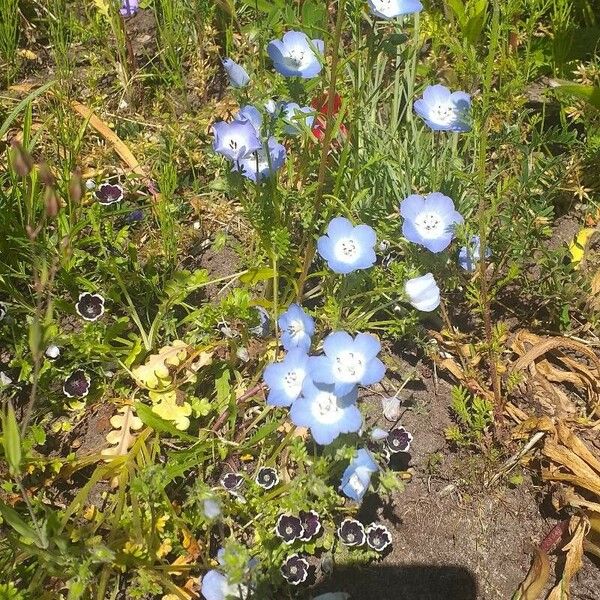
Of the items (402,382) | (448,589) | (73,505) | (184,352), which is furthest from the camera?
(402,382)

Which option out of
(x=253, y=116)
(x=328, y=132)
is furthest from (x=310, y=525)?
(x=253, y=116)

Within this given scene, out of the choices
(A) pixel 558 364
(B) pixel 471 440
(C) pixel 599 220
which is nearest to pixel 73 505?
(B) pixel 471 440

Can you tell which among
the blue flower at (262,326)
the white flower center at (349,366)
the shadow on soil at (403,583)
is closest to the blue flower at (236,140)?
the blue flower at (262,326)

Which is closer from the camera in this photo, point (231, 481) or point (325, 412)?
point (325, 412)

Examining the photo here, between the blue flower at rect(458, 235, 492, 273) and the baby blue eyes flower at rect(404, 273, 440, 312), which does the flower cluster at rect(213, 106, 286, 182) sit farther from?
the blue flower at rect(458, 235, 492, 273)

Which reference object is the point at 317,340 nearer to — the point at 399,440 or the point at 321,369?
the point at 399,440

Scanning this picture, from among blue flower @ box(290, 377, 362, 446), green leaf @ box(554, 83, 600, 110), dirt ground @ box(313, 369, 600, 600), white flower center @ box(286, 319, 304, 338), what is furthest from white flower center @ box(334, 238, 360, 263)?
green leaf @ box(554, 83, 600, 110)

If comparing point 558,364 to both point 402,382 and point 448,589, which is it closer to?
point 402,382
